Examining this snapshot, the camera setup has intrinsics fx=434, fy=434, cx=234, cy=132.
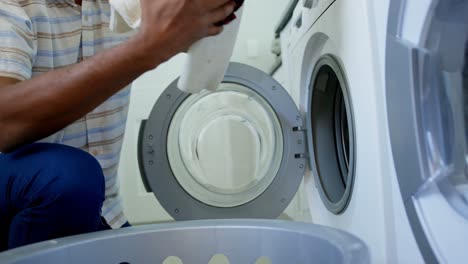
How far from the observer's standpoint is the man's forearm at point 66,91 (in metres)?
0.57

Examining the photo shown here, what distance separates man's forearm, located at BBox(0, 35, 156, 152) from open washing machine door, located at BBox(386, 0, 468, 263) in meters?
0.33

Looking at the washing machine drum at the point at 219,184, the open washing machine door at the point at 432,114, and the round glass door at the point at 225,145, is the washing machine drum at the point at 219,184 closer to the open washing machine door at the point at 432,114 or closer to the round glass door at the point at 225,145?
the round glass door at the point at 225,145

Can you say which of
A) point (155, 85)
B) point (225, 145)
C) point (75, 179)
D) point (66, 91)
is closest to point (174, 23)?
point (66, 91)

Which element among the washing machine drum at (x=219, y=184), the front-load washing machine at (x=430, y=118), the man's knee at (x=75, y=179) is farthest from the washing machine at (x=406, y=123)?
the man's knee at (x=75, y=179)

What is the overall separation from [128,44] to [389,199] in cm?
40

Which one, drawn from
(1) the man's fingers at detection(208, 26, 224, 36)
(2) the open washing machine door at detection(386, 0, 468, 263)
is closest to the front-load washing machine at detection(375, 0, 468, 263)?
(2) the open washing machine door at detection(386, 0, 468, 263)

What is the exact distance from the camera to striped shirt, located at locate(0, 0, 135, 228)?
663 millimetres

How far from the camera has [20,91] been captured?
0.60 metres

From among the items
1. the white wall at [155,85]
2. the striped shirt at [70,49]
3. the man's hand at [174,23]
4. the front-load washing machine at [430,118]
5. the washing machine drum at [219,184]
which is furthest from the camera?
the white wall at [155,85]

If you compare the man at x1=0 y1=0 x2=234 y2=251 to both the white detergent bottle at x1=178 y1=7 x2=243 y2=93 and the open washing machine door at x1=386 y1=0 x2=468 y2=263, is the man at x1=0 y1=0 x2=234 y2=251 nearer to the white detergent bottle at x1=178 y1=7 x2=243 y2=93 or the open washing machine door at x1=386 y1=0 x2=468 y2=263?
→ the white detergent bottle at x1=178 y1=7 x2=243 y2=93

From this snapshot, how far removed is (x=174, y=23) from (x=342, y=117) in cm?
57

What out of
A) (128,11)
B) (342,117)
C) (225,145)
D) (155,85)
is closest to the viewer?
(128,11)

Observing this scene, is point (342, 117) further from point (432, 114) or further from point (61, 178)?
point (61, 178)

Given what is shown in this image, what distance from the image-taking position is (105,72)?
58 cm
